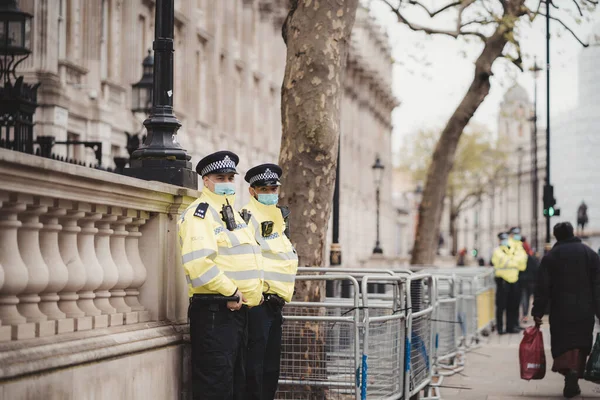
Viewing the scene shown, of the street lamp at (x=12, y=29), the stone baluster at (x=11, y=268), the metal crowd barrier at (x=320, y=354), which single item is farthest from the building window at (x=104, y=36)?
the stone baluster at (x=11, y=268)

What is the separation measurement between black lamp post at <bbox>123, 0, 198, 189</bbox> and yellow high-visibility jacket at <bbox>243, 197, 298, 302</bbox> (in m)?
0.52

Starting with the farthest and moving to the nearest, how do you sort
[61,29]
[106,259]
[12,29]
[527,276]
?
[61,29] < [527,276] < [12,29] < [106,259]

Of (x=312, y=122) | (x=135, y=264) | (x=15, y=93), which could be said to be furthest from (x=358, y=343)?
(x=15, y=93)

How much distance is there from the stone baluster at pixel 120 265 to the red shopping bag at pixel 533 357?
6.25 metres

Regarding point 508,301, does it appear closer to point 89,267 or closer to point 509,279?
point 509,279

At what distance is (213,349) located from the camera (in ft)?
24.1

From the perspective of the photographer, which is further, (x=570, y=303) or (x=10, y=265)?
(x=570, y=303)

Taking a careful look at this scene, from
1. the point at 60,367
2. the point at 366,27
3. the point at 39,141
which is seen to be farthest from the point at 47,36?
the point at 366,27

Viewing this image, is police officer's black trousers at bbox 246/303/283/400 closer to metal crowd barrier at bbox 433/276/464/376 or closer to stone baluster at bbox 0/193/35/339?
stone baluster at bbox 0/193/35/339

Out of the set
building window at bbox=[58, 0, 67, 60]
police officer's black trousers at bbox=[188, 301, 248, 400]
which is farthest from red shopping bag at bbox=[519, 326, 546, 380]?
building window at bbox=[58, 0, 67, 60]

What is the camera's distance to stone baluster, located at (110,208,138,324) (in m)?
7.29

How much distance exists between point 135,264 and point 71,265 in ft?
3.49

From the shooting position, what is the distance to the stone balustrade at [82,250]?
19.1 feet

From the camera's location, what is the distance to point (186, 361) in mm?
7926
